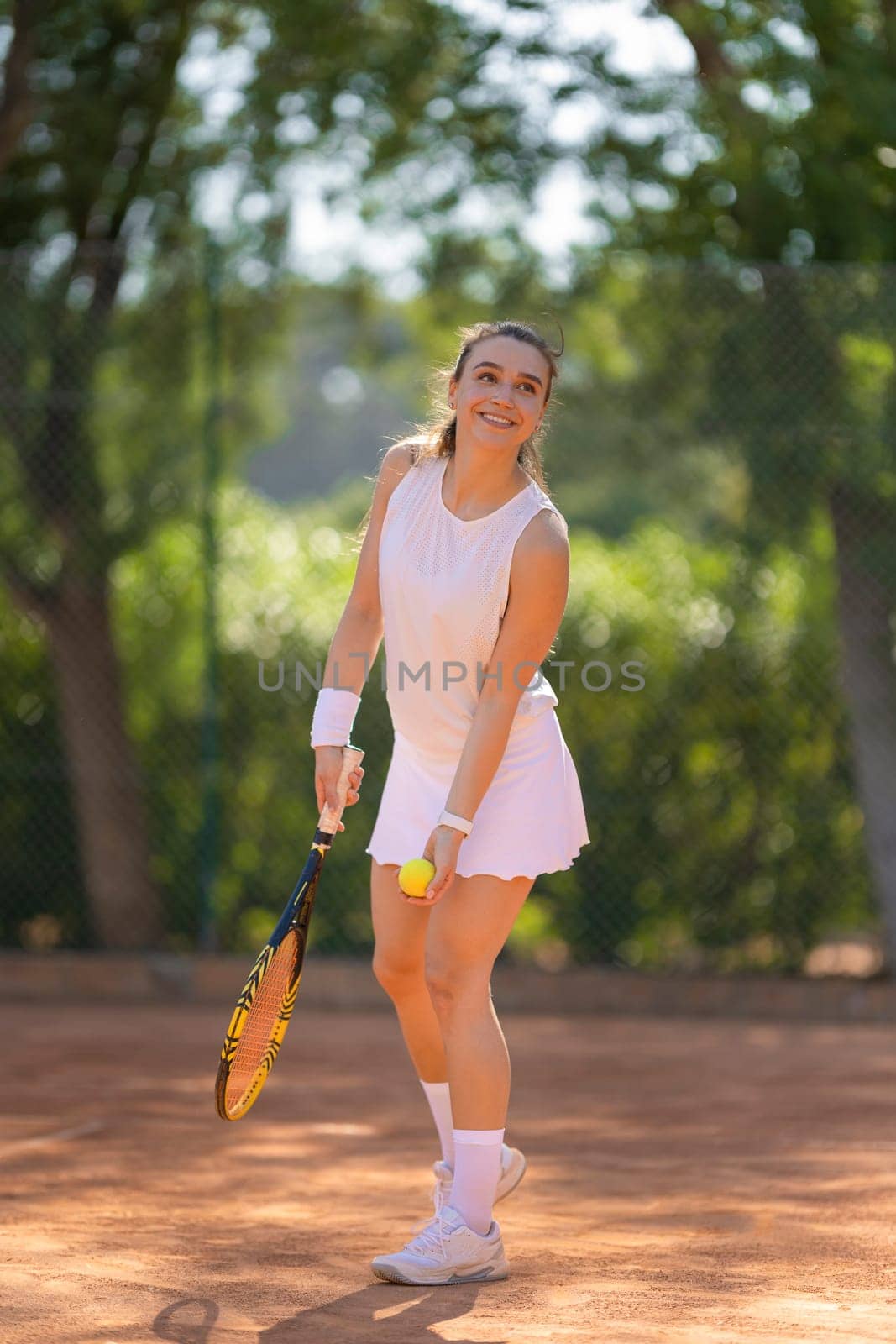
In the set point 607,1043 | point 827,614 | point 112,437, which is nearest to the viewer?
point 607,1043

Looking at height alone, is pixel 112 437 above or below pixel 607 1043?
above

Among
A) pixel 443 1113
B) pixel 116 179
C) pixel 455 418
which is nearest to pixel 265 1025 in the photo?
pixel 443 1113

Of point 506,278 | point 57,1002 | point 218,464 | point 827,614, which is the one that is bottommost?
point 57,1002

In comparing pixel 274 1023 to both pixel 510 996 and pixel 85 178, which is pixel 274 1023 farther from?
pixel 85 178

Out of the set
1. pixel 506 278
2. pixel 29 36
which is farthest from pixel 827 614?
pixel 29 36

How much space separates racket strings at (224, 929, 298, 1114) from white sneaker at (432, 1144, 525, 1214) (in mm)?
405

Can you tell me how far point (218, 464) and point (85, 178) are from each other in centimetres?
151

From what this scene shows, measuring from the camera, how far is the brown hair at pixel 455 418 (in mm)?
3477

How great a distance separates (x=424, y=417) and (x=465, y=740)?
4.83 metres

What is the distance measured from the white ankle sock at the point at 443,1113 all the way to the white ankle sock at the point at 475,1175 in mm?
211

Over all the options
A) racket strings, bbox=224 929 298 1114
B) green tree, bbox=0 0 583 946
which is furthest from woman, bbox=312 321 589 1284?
green tree, bbox=0 0 583 946

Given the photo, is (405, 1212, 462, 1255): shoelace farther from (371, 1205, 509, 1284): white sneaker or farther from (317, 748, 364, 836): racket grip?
(317, 748, 364, 836): racket grip

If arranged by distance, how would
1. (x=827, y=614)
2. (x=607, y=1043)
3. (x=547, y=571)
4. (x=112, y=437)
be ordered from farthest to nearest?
(x=112, y=437)
(x=827, y=614)
(x=607, y=1043)
(x=547, y=571)

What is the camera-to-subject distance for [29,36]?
7594 mm
